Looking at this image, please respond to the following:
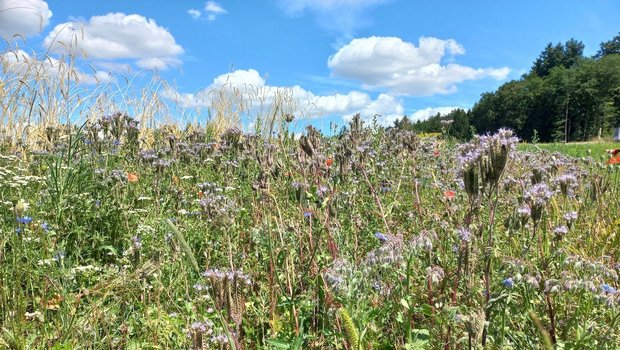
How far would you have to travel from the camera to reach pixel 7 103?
885 cm

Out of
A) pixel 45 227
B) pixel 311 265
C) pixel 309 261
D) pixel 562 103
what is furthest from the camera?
pixel 562 103

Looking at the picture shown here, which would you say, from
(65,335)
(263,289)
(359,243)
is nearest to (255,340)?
(263,289)

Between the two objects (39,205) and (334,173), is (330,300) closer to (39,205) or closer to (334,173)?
(334,173)

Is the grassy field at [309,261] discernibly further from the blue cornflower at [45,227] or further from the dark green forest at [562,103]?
the dark green forest at [562,103]

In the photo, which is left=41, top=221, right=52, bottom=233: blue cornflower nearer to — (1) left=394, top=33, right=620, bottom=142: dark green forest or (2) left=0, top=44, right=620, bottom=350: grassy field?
(2) left=0, top=44, right=620, bottom=350: grassy field

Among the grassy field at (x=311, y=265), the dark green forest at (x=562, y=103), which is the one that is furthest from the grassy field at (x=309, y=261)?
the dark green forest at (x=562, y=103)

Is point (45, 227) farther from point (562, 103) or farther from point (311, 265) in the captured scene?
point (562, 103)

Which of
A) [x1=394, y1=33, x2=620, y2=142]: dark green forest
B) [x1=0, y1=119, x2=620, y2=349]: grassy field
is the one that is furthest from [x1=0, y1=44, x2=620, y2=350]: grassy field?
[x1=394, y1=33, x2=620, y2=142]: dark green forest

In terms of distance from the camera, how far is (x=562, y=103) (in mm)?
97312

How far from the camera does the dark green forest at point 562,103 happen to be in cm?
9062

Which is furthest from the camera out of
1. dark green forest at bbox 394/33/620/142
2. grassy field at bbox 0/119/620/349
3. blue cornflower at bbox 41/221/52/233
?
dark green forest at bbox 394/33/620/142

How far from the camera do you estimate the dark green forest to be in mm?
90625

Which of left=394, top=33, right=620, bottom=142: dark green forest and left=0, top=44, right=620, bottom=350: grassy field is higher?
left=394, top=33, right=620, bottom=142: dark green forest

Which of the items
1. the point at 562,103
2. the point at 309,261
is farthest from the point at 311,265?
the point at 562,103
